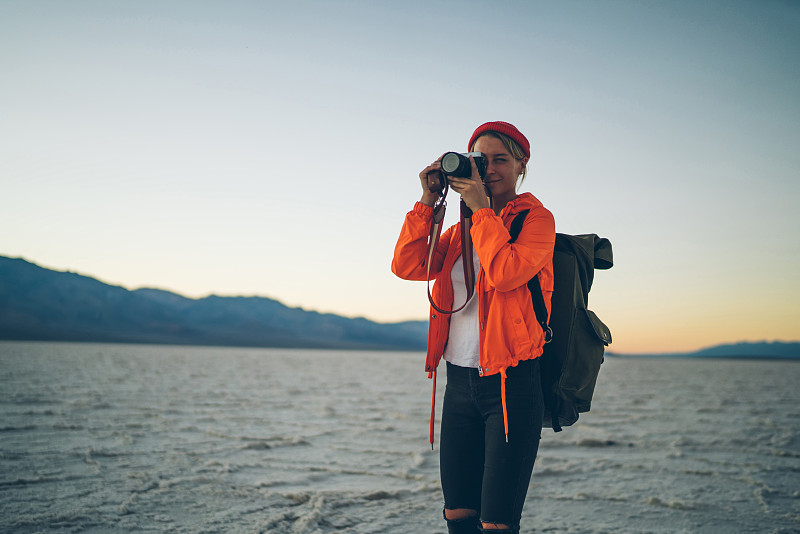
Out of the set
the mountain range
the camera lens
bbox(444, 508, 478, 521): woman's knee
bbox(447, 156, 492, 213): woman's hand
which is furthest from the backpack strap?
the mountain range

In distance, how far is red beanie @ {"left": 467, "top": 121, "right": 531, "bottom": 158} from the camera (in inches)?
62.5

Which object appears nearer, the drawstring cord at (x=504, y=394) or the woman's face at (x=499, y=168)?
the drawstring cord at (x=504, y=394)

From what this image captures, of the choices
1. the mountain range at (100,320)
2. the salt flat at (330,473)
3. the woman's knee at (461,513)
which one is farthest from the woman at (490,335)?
the mountain range at (100,320)

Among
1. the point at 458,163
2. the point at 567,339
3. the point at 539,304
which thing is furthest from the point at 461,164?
the point at 567,339

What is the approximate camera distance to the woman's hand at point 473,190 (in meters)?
1.51

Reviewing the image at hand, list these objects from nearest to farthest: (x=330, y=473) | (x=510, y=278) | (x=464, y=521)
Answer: (x=510, y=278)
(x=464, y=521)
(x=330, y=473)

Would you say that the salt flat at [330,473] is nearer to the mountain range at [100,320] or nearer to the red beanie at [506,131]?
the red beanie at [506,131]

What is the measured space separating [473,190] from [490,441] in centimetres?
70

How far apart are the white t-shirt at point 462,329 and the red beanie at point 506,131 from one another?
360 millimetres

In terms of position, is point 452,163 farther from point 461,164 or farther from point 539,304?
point 539,304

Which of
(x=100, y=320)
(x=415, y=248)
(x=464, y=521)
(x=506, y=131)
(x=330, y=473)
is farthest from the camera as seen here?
(x=100, y=320)

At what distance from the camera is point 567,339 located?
1.46 meters

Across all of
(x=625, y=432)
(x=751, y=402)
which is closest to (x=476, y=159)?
(x=625, y=432)

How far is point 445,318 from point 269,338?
168m
